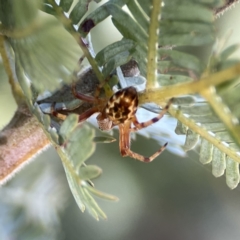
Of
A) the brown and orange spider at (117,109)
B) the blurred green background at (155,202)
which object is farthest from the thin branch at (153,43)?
the blurred green background at (155,202)

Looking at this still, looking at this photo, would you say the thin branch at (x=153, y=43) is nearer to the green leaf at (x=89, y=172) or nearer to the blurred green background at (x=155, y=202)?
the green leaf at (x=89, y=172)

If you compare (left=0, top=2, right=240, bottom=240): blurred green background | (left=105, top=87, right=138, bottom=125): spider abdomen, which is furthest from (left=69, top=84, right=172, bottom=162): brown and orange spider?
(left=0, top=2, right=240, bottom=240): blurred green background

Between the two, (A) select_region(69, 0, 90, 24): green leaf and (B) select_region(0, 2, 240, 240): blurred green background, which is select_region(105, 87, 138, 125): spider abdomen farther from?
(B) select_region(0, 2, 240, 240): blurred green background

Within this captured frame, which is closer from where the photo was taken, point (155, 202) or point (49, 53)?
point (49, 53)

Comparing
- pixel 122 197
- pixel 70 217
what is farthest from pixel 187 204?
pixel 70 217

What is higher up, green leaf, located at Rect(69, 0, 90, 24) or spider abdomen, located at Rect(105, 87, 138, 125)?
green leaf, located at Rect(69, 0, 90, 24)

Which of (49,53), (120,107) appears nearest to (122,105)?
(120,107)

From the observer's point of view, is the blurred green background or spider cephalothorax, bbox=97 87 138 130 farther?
the blurred green background

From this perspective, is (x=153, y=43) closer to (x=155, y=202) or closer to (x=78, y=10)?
(x=78, y=10)

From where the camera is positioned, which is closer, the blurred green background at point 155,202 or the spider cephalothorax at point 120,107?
the spider cephalothorax at point 120,107
